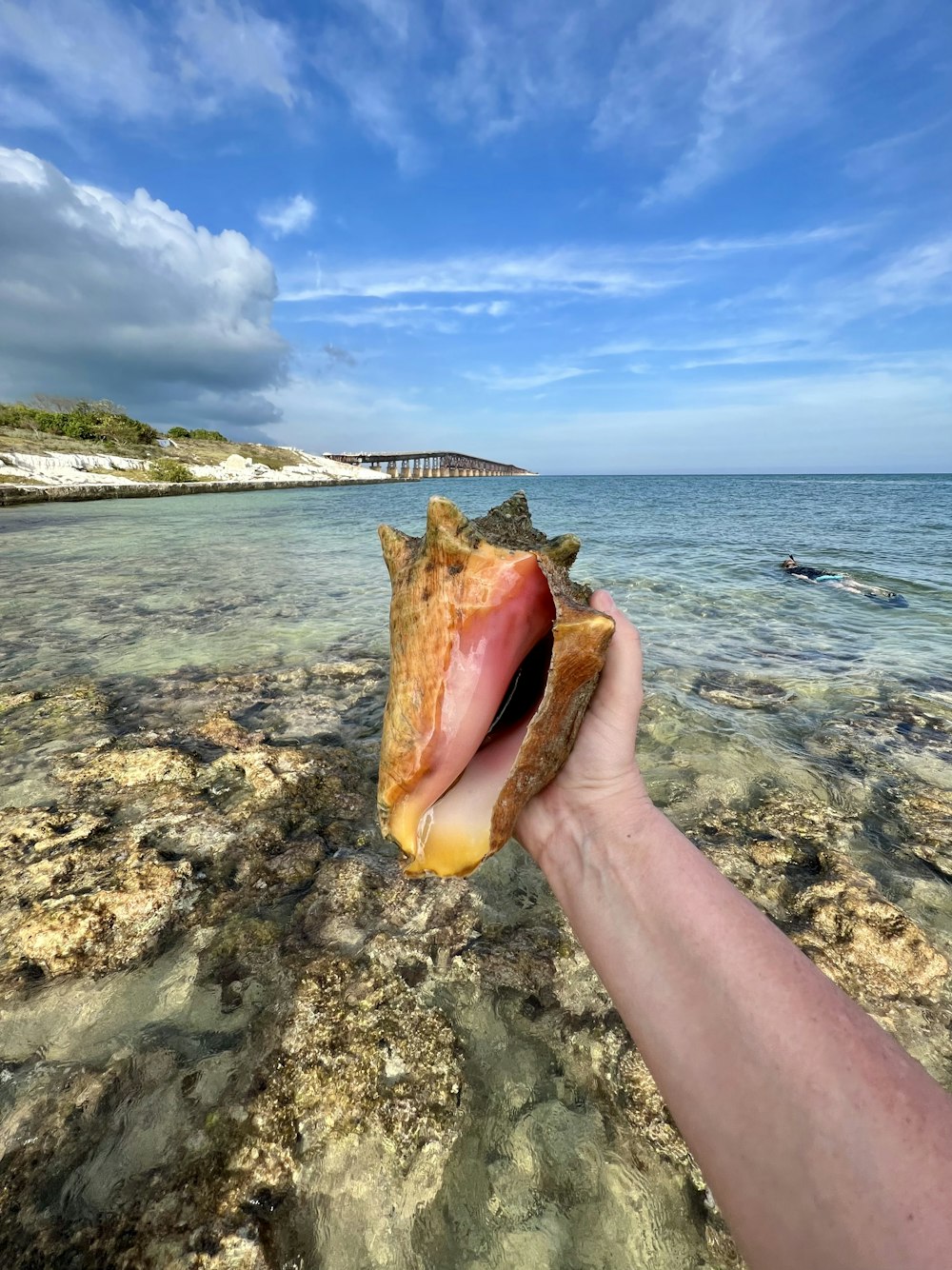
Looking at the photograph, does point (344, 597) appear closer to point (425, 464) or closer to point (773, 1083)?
point (773, 1083)

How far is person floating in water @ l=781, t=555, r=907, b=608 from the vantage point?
7.20 meters

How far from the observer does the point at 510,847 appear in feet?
7.43

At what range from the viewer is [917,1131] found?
0.76 m

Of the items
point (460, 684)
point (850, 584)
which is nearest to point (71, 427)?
point (850, 584)

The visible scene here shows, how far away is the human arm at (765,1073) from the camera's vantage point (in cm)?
73

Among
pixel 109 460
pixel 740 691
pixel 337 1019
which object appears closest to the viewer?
pixel 337 1019

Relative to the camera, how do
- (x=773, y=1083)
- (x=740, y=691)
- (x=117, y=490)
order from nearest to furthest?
(x=773, y=1083)
(x=740, y=691)
(x=117, y=490)

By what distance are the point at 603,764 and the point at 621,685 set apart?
0.23 m

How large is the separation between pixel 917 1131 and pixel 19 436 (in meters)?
40.1

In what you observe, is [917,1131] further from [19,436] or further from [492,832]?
[19,436]

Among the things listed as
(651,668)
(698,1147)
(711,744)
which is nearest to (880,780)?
(711,744)

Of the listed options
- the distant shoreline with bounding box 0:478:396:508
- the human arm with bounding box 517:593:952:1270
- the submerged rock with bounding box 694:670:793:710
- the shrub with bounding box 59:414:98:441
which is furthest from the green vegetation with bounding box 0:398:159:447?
the human arm with bounding box 517:593:952:1270

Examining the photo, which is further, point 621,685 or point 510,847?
point 510,847

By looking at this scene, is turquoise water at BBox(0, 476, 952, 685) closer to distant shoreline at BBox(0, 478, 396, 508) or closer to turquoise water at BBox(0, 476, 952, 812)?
turquoise water at BBox(0, 476, 952, 812)
